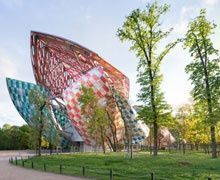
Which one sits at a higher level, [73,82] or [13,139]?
[73,82]

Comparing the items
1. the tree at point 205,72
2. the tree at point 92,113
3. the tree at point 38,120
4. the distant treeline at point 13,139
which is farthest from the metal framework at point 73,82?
the tree at point 205,72

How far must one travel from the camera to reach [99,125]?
51.5 meters

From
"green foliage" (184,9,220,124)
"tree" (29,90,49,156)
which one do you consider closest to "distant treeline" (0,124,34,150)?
"tree" (29,90,49,156)

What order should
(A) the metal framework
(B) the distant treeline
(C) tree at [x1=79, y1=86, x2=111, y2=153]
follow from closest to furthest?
(C) tree at [x1=79, y1=86, x2=111, y2=153] < (A) the metal framework < (B) the distant treeline

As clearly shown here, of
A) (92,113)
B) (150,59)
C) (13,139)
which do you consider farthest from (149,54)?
(13,139)

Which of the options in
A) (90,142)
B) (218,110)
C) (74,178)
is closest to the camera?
(74,178)

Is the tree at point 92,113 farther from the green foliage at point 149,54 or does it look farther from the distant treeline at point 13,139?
the distant treeline at point 13,139

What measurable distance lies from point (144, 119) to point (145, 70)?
4517mm

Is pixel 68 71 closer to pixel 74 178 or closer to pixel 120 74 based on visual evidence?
pixel 120 74

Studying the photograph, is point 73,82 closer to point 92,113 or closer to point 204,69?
point 92,113

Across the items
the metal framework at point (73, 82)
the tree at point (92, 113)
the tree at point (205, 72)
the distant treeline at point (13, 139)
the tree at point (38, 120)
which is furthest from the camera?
the distant treeline at point (13, 139)

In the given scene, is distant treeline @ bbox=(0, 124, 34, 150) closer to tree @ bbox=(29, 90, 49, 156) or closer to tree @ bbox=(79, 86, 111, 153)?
tree @ bbox=(79, 86, 111, 153)

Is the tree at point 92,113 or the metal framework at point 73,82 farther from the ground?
the metal framework at point 73,82

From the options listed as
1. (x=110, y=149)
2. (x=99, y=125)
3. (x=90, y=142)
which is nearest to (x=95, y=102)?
(x=99, y=125)
